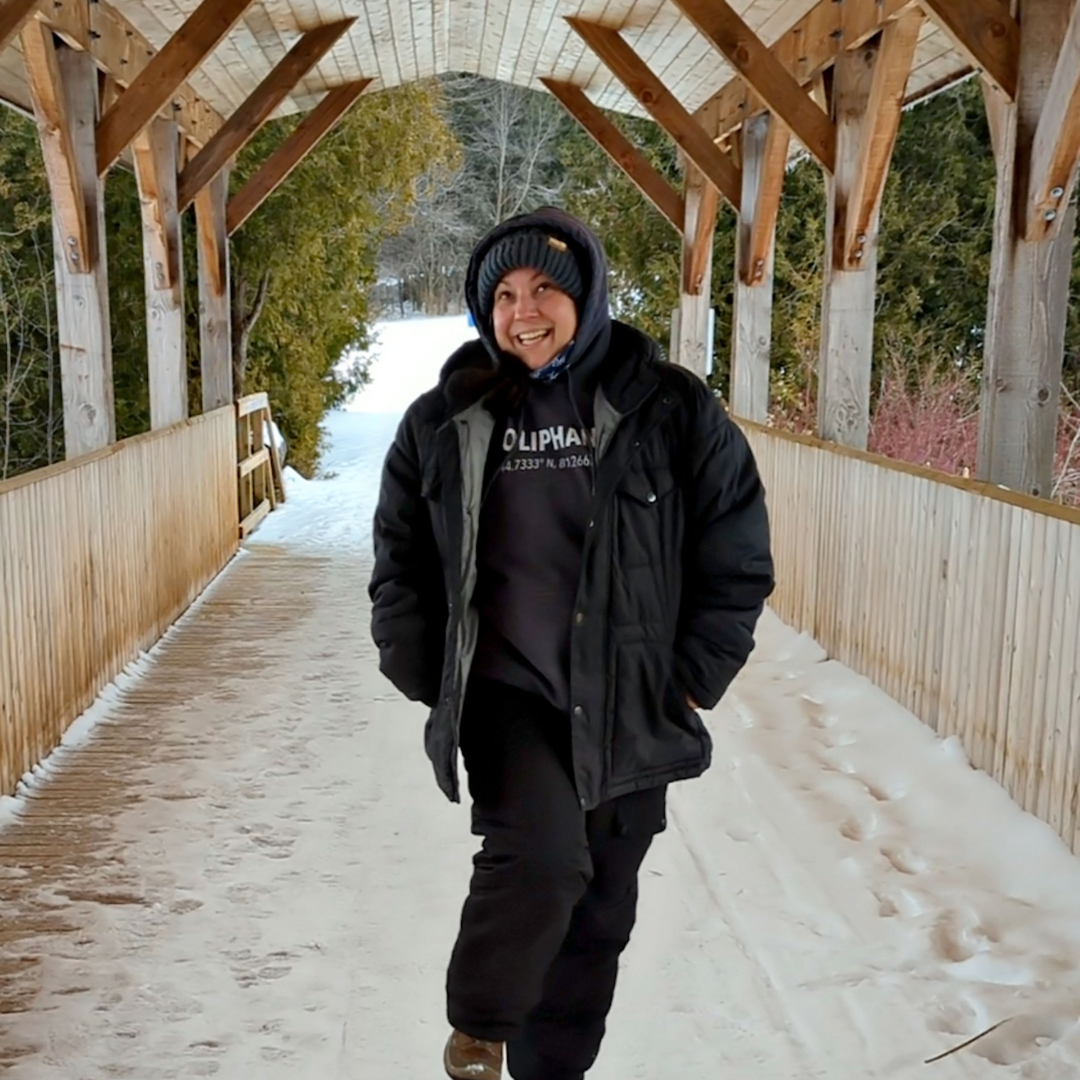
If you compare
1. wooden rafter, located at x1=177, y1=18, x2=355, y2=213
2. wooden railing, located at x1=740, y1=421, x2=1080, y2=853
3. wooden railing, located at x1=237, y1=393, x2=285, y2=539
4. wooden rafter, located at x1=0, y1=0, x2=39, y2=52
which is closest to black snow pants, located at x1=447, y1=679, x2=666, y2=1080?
wooden railing, located at x1=740, y1=421, x2=1080, y2=853

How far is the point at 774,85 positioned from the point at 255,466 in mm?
5859

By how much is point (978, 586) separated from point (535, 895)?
2.57 meters

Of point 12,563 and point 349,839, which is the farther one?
point 12,563

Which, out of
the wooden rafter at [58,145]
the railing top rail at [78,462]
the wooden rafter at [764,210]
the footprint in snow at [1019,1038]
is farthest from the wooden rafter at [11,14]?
the wooden rafter at [764,210]

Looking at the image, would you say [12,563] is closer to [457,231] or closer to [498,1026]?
[498,1026]

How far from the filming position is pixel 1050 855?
340 centimetres

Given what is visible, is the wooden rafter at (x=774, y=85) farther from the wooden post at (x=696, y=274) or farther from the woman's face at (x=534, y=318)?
the woman's face at (x=534, y=318)

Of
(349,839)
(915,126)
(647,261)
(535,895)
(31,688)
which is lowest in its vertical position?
(349,839)

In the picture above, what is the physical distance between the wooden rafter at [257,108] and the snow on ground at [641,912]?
436 centimetres

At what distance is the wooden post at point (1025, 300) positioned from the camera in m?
4.02

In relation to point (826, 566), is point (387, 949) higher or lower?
lower

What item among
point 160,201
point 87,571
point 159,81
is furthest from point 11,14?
point 160,201

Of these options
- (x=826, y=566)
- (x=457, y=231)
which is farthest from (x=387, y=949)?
(x=457, y=231)

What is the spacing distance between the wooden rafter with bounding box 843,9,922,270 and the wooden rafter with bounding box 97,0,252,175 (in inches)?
122
